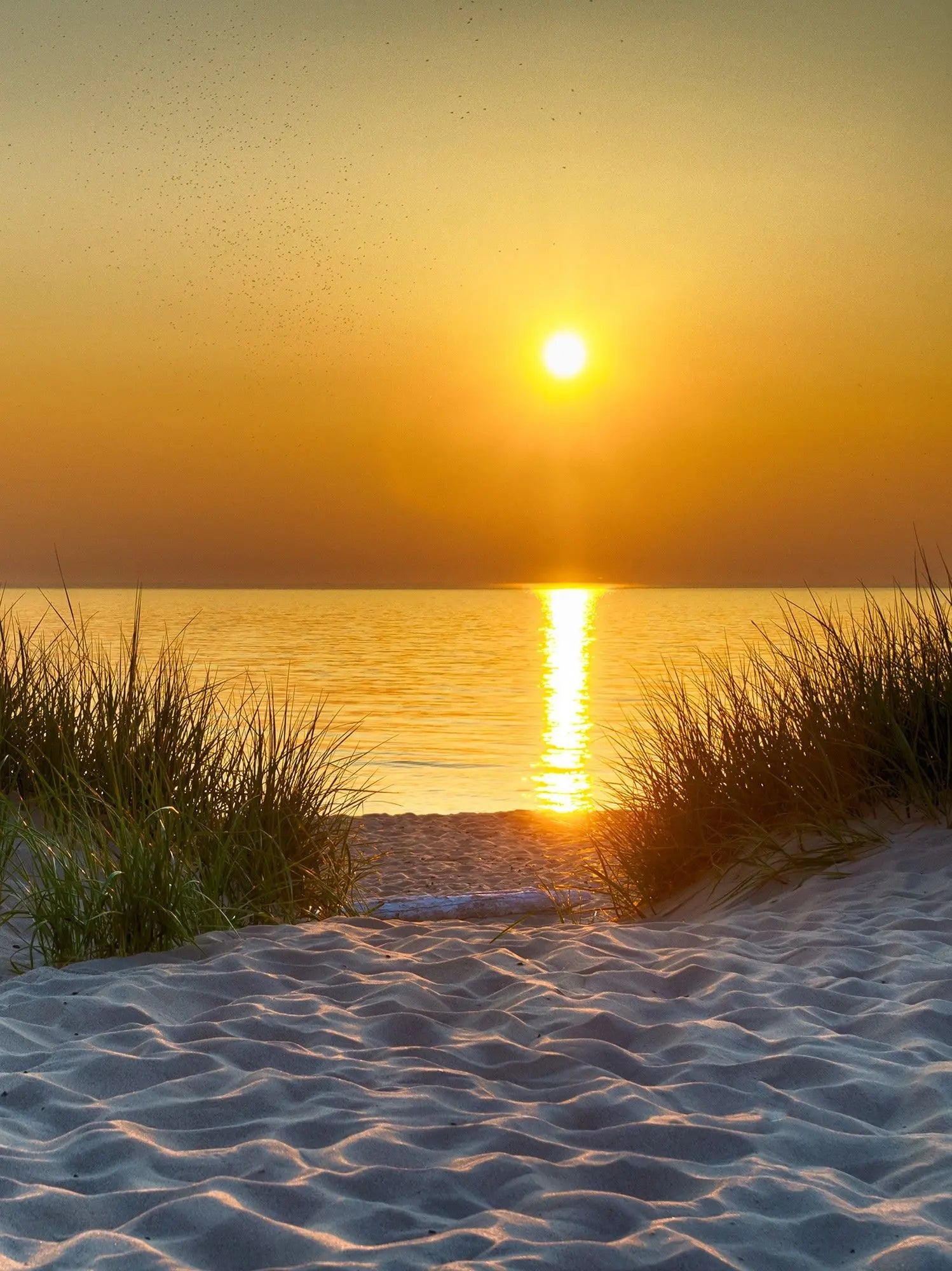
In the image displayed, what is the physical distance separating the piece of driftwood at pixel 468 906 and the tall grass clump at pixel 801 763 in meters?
0.46

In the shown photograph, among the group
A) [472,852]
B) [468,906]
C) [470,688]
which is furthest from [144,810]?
[470,688]

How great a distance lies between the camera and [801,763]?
238 inches

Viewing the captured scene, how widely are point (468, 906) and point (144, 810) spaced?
175 centimetres

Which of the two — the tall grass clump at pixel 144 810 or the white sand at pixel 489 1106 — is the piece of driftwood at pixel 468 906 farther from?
the white sand at pixel 489 1106

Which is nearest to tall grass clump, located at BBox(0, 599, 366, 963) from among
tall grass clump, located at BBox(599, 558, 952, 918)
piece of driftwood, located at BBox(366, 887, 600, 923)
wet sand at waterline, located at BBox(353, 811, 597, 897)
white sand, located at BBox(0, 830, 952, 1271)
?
piece of driftwood, located at BBox(366, 887, 600, 923)

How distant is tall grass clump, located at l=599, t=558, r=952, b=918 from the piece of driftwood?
0.46 meters

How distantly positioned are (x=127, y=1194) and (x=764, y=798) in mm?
4505

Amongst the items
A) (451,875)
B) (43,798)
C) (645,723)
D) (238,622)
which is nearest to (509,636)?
(238,622)

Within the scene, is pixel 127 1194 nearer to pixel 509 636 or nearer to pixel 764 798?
pixel 764 798

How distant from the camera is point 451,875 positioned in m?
8.45

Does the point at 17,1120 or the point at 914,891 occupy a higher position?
the point at 914,891

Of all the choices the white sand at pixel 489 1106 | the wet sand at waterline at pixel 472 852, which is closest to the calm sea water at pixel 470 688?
the wet sand at waterline at pixel 472 852

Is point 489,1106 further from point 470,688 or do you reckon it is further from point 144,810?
point 470,688

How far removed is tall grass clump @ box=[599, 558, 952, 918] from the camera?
18.9 feet
